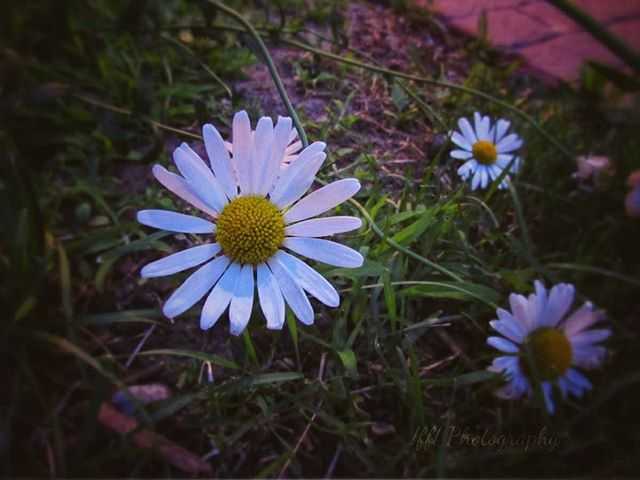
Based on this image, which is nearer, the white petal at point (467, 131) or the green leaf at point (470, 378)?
the green leaf at point (470, 378)

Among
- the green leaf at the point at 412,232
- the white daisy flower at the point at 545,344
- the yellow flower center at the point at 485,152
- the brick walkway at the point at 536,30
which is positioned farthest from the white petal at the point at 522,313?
the brick walkway at the point at 536,30

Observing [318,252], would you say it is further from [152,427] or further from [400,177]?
[152,427]

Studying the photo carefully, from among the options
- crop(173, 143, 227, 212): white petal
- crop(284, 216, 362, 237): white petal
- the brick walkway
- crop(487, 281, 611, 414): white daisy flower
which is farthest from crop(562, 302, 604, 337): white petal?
the brick walkway

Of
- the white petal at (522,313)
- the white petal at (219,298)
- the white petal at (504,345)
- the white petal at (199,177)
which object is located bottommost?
the white petal at (219,298)

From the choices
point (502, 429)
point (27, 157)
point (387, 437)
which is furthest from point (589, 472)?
point (27, 157)

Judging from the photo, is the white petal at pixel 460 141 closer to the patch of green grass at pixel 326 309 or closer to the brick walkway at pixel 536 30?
the patch of green grass at pixel 326 309

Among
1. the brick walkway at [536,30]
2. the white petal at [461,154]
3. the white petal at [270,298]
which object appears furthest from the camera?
the brick walkway at [536,30]

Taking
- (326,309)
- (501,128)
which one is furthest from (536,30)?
(326,309)
